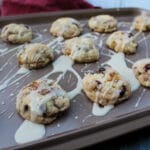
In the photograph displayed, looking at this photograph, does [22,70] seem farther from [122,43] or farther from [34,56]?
[122,43]

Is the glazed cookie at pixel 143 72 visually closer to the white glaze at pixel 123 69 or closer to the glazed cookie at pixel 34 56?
the white glaze at pixel 123 69

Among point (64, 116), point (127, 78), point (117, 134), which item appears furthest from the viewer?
point (127, 78)

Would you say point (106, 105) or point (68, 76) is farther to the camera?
point (68, 76)

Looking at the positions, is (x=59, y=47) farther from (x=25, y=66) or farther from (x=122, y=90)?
(x=122, y=90)

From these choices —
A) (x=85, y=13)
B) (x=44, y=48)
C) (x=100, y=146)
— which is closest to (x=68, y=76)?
(x=44, y=48)

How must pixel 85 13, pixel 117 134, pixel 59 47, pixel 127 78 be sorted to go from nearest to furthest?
pixel 117 134 → pixel 127 78 → pixel 59 47 → pixel 85 13

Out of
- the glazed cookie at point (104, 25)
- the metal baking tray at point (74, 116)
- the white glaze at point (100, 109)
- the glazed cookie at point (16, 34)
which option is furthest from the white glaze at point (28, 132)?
the glazed cookie at point (104, 25)
